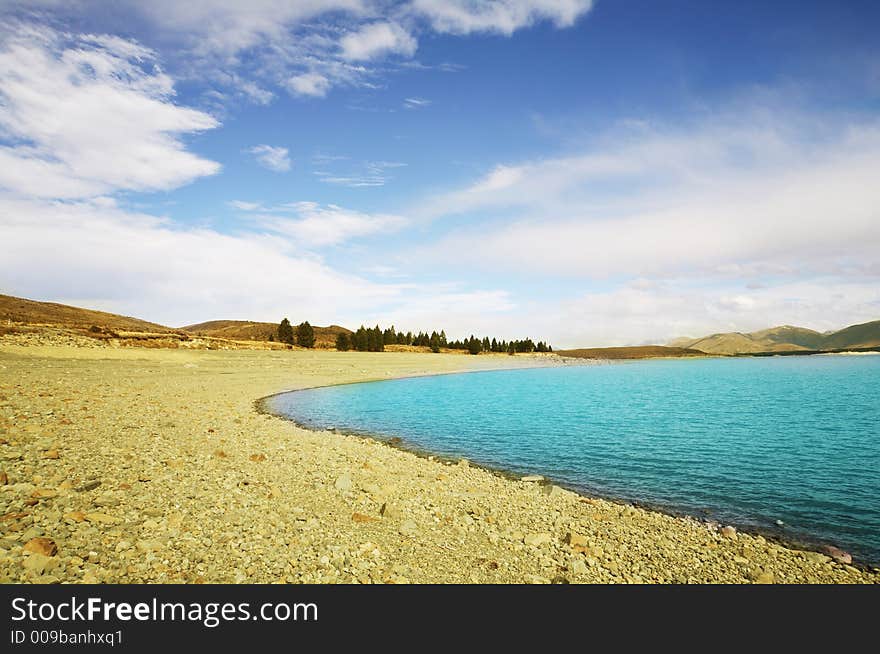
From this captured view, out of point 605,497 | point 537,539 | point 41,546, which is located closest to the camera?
point 41,546

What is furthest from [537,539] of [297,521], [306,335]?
[306,335]

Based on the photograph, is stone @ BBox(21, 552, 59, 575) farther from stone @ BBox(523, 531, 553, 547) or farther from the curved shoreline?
the curved shoreline

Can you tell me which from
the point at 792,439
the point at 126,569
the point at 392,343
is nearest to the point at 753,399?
the point at 792,439

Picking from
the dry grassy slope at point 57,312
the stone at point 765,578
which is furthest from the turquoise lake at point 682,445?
the dry grassy slope at point 57,312

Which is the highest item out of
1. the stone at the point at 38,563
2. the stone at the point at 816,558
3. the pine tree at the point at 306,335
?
the pine tree at the point at 306,335

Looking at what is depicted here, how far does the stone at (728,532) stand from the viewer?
12229 millimetres

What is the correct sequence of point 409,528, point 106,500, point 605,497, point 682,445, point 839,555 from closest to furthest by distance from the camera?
point 106,500 → point 409,528 → point 839,555 → point 605,497 → point 682,445

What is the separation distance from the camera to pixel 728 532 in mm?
12430

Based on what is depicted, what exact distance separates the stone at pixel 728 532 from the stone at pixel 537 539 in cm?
557

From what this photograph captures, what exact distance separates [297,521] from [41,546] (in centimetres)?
471

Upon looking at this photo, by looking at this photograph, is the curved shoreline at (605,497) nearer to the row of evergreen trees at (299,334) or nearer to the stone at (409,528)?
the stone at (409,528)

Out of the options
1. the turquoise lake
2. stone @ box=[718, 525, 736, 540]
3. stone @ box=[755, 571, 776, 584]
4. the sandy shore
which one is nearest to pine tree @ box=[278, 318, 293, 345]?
the turquoise lake
